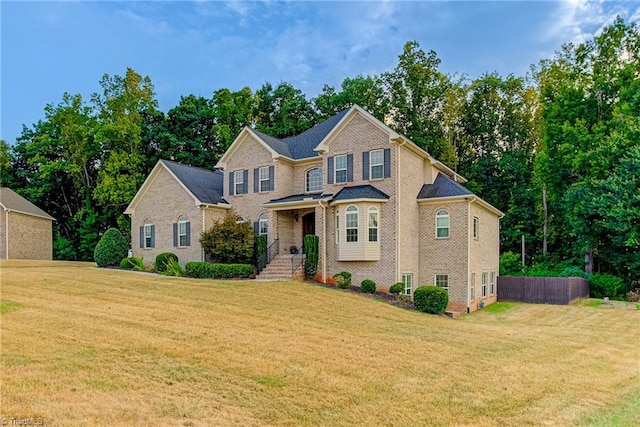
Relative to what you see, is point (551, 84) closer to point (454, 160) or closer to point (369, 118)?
point (454, 160)

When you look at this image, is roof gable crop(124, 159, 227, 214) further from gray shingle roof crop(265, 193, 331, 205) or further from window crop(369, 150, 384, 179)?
window crop(369, 150, 384, 179)

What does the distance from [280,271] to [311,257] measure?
1707 mm

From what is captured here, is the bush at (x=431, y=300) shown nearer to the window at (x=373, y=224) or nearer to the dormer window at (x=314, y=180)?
the window at (x=373, y=224)

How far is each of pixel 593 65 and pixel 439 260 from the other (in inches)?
832

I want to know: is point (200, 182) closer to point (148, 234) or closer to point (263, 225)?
point (148, 234)

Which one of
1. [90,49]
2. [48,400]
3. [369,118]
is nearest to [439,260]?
[369,118]

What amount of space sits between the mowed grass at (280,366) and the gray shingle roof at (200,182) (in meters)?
10.7

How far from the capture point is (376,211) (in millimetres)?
20234

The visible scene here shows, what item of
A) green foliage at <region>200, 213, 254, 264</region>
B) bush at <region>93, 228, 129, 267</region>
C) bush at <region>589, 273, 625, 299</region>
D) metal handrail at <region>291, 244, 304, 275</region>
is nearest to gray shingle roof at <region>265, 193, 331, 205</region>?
green foliage at <region>200, 213, 254, 264</region>

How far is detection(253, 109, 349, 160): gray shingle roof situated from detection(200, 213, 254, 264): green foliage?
495cm

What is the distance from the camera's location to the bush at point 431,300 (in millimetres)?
16844

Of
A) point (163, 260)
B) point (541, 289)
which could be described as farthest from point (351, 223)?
point (541, 289)

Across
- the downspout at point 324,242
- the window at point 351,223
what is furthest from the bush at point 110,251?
the window at point 351,223

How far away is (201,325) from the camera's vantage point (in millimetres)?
10352
